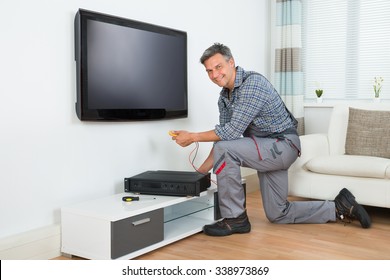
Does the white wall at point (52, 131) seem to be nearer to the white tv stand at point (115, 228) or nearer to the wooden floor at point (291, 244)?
the white tv stand at point (115, 228)

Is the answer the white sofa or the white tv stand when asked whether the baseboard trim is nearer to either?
the white tv stand

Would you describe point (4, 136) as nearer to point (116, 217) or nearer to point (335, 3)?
point (116, 217)

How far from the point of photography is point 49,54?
2.53m

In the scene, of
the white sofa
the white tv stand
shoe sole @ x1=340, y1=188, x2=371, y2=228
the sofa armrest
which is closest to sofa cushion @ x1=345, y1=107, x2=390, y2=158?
the white sofa

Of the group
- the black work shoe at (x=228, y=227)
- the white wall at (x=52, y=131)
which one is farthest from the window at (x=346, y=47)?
the black work shoe at (x=228, y=227)

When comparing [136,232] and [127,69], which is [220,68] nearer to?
[127,69]

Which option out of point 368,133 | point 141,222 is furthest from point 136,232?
point 368,133

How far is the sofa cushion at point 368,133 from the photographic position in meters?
3.50

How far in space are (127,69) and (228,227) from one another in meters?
1.12

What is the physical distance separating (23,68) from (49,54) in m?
0.18

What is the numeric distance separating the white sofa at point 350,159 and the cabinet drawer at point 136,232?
1.30 m

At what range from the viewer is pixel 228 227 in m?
2.89

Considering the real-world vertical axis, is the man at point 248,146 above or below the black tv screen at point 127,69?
below
